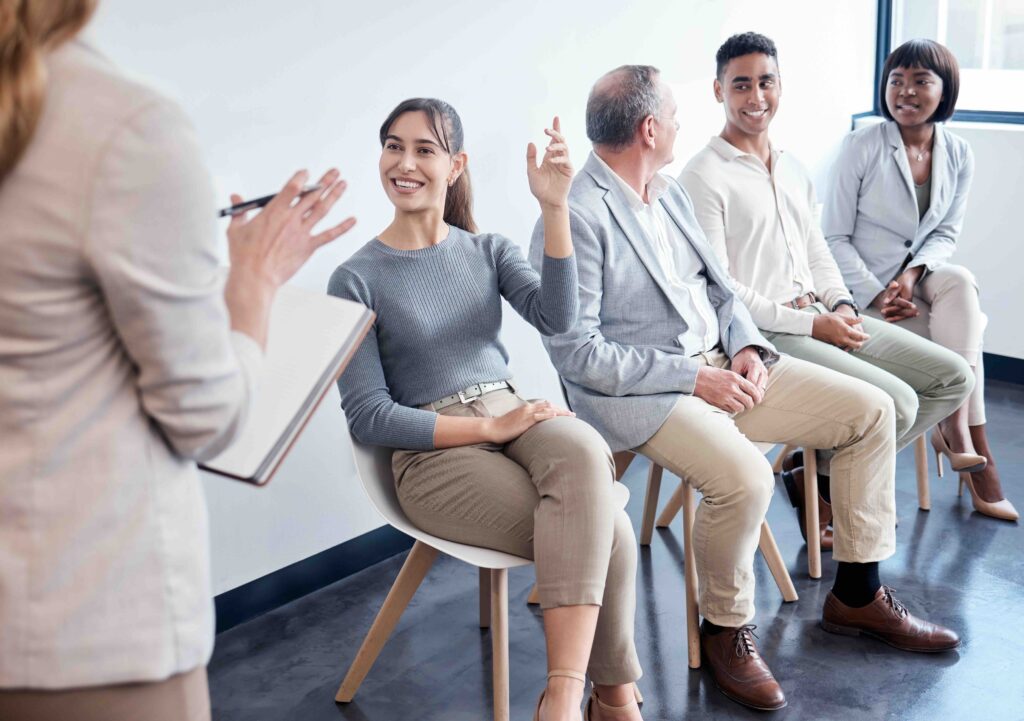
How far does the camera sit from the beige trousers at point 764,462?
2426mm

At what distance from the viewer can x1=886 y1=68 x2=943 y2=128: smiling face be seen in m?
3.47

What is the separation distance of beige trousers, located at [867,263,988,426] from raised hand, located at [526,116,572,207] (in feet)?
5.52

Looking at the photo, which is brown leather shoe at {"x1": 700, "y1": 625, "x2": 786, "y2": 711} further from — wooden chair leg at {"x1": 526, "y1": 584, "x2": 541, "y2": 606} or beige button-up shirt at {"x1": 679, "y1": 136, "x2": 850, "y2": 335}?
beige button-up shirt at {"x1": 679, "y1": 136, "x2": 850, "y2": 335}

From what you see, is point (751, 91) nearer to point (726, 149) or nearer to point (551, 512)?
point (726, 149)

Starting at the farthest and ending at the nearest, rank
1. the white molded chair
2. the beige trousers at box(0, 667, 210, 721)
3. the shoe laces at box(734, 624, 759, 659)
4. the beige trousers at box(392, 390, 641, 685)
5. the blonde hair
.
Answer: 1. the shoe laces at box(734, 624, 759, 659)
2. the white molded chair
3. the beige trousers at box(392, 390, 641, 685)
4. the beige trousers at box(0, 667, 210, 721)
5. the blonde hair

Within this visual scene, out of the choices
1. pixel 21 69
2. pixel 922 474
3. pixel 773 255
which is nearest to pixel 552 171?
pixel 773 255

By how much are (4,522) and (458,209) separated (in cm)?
166

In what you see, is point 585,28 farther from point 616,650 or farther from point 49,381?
point 49,381

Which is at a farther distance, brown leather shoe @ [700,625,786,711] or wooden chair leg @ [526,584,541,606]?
wooden chair leg @ [526,584,541,606]

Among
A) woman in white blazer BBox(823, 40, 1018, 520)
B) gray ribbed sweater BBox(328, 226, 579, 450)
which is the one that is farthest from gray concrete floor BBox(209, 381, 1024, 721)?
gray ribbed sweater BBox(328, 226, 579, 450)

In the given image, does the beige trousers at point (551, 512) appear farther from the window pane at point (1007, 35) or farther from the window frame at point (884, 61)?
the window pane at point (1007, 35)

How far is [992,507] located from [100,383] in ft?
9.73

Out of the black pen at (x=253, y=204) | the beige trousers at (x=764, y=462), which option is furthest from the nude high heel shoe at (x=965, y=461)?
the black pen at (x=253, y=204)

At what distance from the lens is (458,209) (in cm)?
254
